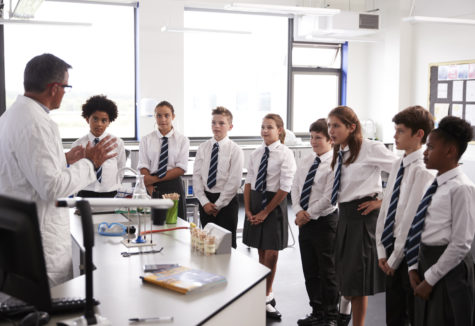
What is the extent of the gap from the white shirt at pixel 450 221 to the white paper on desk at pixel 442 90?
20.1 ft

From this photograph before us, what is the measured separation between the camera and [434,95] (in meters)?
8.14

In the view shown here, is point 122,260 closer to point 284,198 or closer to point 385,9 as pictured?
point 284,198

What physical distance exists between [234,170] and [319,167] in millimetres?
836

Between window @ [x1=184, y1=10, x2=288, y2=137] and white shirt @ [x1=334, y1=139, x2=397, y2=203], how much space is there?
17.9 ft

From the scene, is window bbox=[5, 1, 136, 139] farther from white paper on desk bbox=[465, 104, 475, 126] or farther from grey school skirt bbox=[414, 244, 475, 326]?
grey school skirt bbox=[414, 244, 475, 326]

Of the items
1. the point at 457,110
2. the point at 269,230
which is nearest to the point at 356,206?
the point at 269,230

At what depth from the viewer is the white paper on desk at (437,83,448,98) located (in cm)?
793

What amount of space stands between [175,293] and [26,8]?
4805 millimetres

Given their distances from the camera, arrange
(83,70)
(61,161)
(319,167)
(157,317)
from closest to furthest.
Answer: (157,317), (61,161), (319,167), (83,70)

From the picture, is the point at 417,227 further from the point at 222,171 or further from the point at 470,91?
the point at 470,91

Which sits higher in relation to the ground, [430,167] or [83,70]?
[83,70]

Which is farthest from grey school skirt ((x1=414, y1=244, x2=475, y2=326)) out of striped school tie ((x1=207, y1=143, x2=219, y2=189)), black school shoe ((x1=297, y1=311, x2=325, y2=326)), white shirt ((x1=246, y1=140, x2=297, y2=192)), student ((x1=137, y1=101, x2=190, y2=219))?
student ((x1=137, y1=101, x2=190, y2=219))

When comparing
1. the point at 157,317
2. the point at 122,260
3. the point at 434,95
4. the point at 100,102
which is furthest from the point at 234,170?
the point at 434,95

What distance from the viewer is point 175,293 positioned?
193 centimetres
